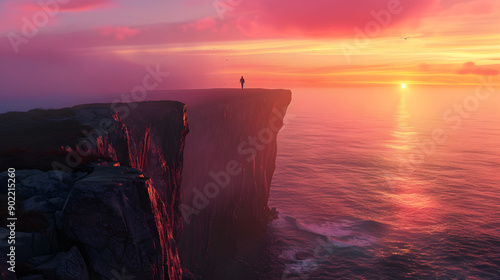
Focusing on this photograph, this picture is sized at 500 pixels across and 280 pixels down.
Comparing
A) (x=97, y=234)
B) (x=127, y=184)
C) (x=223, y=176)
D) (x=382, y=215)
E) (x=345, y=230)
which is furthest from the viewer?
(x=382, y=215)

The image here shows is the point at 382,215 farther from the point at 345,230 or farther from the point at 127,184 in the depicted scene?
the point at 127,184

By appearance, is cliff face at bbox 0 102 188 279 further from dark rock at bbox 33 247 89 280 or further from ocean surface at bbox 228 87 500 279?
ocean surface at bbox 228 87 500 279

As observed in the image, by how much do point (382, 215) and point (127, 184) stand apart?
Answer: 6059cm

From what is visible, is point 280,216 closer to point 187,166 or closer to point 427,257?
point 427,257

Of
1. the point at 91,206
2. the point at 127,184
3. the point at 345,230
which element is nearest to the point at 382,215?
the point at 345,230

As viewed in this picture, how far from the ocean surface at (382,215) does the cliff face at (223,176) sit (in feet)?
13.8

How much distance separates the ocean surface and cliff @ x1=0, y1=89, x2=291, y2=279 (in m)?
10.5

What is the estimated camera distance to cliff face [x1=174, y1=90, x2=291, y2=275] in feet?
130

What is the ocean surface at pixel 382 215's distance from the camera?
44278 mm

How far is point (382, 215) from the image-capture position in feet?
209

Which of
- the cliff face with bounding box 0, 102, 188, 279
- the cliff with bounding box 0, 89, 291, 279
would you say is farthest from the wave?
the cliff face with bounding box 0, 102, 188, 279

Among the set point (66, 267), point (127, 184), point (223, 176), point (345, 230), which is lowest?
point (345, 230)

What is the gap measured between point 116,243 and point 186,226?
27.7 metres

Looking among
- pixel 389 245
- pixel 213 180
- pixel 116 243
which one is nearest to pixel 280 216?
pixel 389 245
